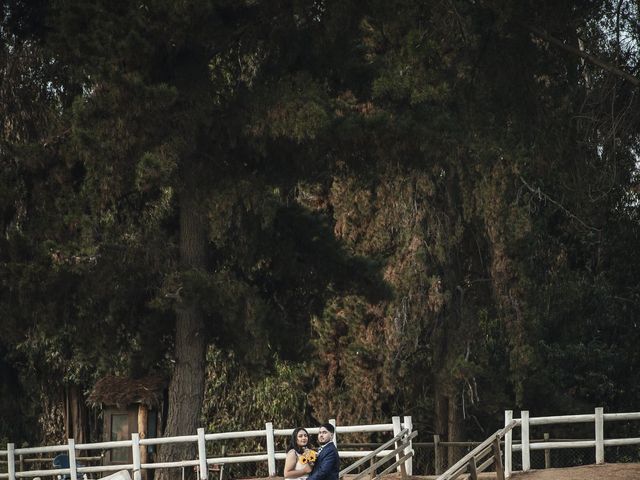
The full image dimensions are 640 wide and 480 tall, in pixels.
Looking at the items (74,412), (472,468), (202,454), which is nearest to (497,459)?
(472,468)

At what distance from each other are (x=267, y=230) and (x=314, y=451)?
477 inches

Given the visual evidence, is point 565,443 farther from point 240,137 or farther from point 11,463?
point 11,463

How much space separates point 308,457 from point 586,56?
9.90m

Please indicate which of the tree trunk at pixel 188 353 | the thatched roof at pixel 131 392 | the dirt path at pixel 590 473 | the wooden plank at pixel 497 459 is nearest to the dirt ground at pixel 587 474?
the dirt path at pixel 590 473

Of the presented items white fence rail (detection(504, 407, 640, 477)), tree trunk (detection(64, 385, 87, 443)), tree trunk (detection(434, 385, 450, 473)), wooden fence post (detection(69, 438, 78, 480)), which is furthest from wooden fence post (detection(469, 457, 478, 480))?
tree trunk (detection(64, 385, 87, 443))

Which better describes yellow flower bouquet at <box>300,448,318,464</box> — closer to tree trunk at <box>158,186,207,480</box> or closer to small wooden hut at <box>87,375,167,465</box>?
tree trunk at <box>158,186,207,480</box>

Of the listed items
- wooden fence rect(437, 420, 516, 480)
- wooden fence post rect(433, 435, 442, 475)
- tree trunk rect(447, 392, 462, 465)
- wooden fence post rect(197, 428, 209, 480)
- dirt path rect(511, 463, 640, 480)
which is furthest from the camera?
tree trunk rect(447, 392, 462, 465)

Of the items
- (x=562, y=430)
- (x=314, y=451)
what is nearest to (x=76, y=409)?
(x=562, y=430)

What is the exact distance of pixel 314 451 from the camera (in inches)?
634

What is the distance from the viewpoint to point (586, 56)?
23.1 m

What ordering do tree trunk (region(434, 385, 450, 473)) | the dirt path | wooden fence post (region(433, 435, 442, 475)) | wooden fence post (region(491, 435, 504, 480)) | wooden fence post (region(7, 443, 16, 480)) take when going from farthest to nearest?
tree trunk (region(434, 385, 450, 473)), wooden fence post (region(433, 435, 442, 475)), wooden fence post (region(7, 443, 16, 480)), the dirt path, wooden fence post (region(491, 435, 504, 480))

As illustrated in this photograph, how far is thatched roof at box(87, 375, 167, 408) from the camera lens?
33.7 m

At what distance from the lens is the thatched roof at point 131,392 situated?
111ft

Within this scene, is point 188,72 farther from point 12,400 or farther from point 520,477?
point 12,400
